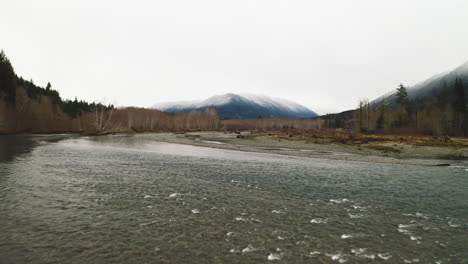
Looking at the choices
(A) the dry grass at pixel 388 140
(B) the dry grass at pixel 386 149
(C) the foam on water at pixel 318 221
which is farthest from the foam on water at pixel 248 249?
(A) the dry grass at pixel 388 140

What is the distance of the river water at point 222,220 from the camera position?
8602 millimetres

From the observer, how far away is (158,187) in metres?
17.8

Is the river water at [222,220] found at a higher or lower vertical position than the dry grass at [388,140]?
lower

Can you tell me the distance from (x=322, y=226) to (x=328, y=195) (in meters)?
6.30

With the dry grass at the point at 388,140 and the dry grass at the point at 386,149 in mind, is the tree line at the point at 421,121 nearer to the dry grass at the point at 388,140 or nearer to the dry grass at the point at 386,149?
the dry grass at the point at 388,140

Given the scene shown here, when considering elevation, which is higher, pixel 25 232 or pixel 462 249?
pixel 25 232

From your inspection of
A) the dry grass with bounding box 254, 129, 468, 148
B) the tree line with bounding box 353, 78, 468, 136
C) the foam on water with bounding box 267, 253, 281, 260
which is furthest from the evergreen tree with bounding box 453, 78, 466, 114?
the foam on water with bounding box 267, 253, 281, 260

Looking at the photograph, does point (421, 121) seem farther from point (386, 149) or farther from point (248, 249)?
point (248, 249)

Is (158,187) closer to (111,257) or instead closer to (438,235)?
(111,257)

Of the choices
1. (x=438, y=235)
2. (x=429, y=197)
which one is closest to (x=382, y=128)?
(x=429, y=197)

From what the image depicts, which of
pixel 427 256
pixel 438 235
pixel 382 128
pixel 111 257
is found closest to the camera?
pixel 111 257

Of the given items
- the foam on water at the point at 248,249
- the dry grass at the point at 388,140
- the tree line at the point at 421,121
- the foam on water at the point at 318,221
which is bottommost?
the foam on water at the point at 318,221

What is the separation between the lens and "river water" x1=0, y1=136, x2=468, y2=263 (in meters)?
8.60

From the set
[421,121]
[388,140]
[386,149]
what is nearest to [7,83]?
[386,149]
